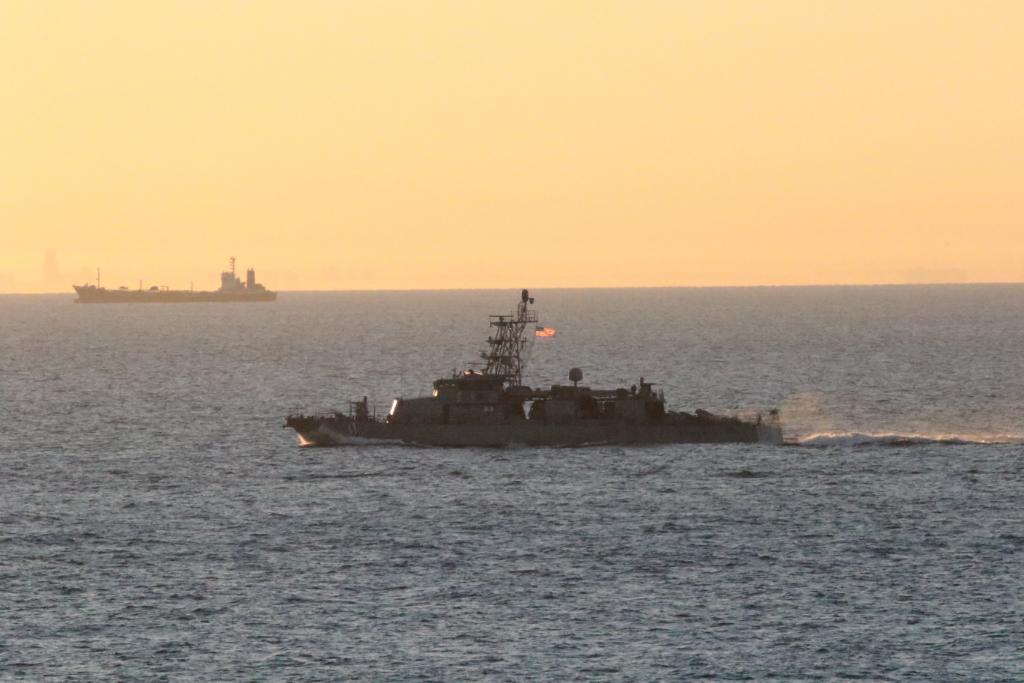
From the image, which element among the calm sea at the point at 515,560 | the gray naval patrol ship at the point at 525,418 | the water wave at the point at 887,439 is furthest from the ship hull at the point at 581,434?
the water wave at the point at 887,439

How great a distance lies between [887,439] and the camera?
126875mm

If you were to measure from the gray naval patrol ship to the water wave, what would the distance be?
4108 mm

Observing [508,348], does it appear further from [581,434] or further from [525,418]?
[581,434]

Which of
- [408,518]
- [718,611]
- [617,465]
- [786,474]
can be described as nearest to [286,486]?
[408,518]

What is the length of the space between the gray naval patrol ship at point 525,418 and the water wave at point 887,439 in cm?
411

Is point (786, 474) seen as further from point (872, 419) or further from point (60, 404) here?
point (60, 404)

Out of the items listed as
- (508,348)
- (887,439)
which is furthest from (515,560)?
(887,439)

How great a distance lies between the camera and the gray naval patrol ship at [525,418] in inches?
4877

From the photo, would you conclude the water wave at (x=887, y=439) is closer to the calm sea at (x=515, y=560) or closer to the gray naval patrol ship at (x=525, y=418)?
the calm sea at (x=515, y=560)

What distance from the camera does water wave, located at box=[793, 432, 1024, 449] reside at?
126 m

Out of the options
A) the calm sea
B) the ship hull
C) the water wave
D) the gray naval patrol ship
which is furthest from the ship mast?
the water wave

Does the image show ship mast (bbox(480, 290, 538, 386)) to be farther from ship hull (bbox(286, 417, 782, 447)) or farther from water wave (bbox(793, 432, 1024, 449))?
water wave (bbox(793, 432, 1024, 449))

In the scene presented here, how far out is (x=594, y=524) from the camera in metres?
93.2

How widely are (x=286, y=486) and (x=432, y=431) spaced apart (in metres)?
19.2
